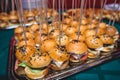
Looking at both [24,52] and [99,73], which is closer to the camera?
[24,52]

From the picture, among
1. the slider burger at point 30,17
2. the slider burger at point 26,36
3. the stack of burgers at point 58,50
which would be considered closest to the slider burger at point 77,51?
the stack of burgers at point 58,50

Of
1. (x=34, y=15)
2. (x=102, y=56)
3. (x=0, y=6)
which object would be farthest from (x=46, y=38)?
(x=0, y=6)

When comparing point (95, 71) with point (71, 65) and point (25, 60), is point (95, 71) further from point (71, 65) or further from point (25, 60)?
point (25, 60)

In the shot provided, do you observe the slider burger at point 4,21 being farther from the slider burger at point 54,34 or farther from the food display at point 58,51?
the slider burger at point 54,34

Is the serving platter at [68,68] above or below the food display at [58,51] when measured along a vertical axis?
below

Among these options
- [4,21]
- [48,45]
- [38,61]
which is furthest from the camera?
[4,21]

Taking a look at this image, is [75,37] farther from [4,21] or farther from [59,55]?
[4,21]

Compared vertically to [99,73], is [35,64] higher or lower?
higher

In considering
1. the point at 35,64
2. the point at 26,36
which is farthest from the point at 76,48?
the point at 26,36
